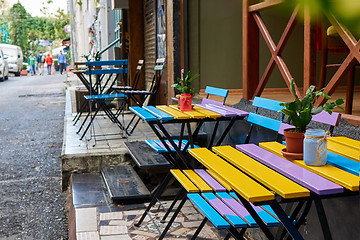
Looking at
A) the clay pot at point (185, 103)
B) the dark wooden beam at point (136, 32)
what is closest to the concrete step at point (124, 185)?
the clay pot at point (185, 103)

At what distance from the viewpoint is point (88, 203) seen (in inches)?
161

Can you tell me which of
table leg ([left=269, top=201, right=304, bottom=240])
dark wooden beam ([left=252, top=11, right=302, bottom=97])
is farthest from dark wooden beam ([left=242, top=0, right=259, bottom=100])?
table leg ([left=269, top=201, right=304, bottom=240])

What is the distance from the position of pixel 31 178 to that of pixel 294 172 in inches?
184

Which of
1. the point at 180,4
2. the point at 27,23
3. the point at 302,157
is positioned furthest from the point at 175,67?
the point at 27,23

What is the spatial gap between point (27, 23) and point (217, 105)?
61.2m

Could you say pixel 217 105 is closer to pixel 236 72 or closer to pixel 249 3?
pixel 249 3

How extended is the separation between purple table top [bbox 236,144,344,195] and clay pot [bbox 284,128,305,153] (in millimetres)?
65

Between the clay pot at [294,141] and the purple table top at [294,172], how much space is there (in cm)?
6

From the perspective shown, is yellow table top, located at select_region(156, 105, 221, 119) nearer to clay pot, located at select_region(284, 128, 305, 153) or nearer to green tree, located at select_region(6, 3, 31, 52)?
clay pot, located at select_region(284, 128, 305, 153)

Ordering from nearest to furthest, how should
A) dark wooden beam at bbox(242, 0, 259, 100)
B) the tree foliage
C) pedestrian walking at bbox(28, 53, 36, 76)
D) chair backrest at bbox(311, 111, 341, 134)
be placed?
chair backrest at bbox(311, 111, 341, 134) < dark wooden beam at bbox(242, 0, 259, 100) < pedestrian walking at bbox(28, 53, 36, 76) < the tree foliage

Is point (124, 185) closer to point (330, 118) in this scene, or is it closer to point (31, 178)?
point (31, 178)

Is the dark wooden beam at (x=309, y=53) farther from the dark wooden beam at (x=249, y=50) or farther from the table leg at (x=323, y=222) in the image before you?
the table leg at (x=323, y=222)

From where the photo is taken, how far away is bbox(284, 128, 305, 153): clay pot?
2.01 m

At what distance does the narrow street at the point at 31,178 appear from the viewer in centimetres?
421
